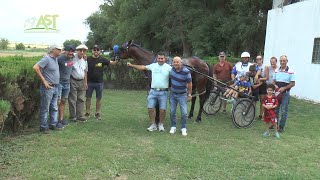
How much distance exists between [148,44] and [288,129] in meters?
32.8

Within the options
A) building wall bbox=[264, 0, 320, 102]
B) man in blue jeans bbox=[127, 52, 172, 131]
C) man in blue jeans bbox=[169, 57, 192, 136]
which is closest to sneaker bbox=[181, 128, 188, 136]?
man in blue jeans bbox=[169, 57, 192, 136]

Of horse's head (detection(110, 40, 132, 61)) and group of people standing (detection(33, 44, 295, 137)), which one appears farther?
horse's head (detection(110, 40, 132, 61))

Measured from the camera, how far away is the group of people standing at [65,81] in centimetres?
732

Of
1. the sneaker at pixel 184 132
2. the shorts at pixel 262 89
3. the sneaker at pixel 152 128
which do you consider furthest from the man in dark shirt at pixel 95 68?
the shorts at pixel 262 89

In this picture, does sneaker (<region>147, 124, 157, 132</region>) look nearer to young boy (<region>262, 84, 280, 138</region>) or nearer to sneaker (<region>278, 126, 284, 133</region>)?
young boy (<region>262, 84, 280, 138</region>)

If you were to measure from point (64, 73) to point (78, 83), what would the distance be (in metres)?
0.72

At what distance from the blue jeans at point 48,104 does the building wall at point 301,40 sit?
10161 mm

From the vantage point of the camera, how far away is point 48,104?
24.2ft

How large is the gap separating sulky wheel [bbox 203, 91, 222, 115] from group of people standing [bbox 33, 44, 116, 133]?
3.08 meters

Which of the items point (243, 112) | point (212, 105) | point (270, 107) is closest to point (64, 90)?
point (243, 112)

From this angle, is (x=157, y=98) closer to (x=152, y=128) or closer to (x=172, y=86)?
(x=172, y=86)

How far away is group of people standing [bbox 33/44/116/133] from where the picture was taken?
7.32 meters

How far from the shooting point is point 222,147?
703cm

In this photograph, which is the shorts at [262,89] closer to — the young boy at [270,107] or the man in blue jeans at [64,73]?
the young boy at [270,107]
